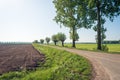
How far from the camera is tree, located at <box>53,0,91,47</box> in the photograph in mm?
41922

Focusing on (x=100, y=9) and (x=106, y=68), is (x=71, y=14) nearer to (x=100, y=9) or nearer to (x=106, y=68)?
(x=100, y=9)

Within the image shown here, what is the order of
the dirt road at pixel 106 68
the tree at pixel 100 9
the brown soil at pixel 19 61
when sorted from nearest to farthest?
the dirt road at pixel 106 68
the brown soil at pixel 19 61
the tree at pixel 100 9

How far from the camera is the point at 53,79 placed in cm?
1345

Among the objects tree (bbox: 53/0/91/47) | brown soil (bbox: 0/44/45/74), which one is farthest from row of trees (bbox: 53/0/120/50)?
brown soil (bbox: 0/44/45/74)

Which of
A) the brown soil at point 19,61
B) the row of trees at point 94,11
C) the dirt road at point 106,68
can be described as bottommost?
the brown soil at point 19,61

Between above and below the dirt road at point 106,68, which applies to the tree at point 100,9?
above

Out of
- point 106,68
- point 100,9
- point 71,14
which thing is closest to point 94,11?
point 100,9

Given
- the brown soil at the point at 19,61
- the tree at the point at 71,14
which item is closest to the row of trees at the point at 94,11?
the tree at the point at 71,14

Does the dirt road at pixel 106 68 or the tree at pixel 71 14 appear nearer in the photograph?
the dirt road at pixel 106 68

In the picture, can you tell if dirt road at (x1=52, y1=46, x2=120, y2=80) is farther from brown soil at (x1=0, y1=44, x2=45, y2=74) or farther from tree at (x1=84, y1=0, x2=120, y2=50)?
tree at (x1=84, y1=0, x2=120, y2=50)

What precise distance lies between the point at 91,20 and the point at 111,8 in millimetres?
6135

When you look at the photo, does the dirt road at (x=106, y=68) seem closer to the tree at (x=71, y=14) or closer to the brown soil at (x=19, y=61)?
the brown soil at (x=19, y=61)

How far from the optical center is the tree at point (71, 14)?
41.9 m

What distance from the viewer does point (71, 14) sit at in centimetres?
5356
